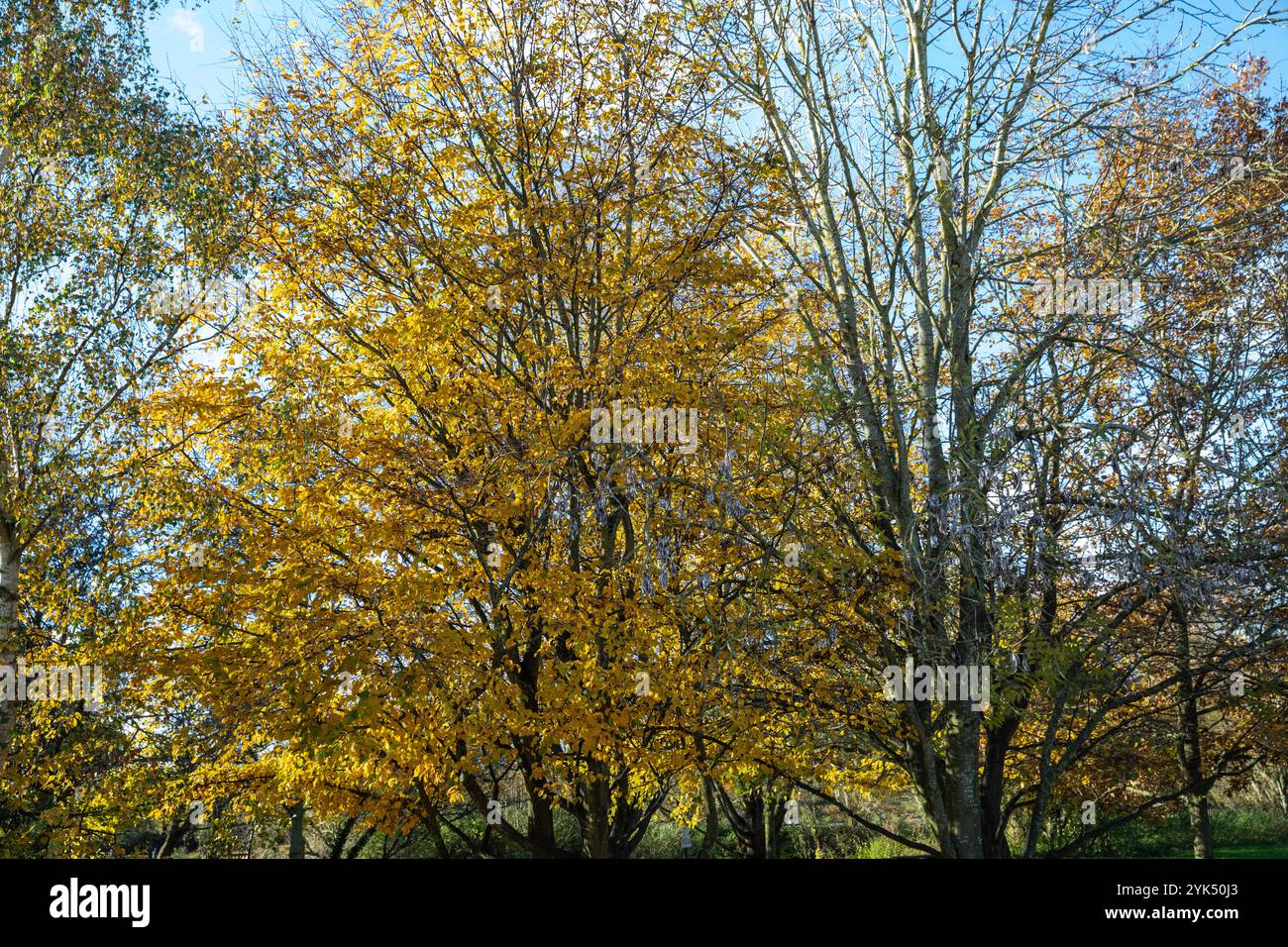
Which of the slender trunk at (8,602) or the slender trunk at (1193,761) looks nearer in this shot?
the slender trunk at (8,602)

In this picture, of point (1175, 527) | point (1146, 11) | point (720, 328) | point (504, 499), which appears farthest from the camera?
point (720, 328)

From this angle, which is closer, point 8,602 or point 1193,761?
point 8,602

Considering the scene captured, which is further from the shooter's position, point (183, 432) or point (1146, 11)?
point (183, 432)

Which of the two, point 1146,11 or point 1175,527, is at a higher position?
point 1146,11

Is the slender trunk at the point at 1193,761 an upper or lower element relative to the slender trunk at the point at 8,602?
lower

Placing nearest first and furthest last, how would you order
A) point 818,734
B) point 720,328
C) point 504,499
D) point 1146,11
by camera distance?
point 1146,11 → point 504,499 → point 720,328 → point 818,734

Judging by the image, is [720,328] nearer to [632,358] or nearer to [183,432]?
[632,358]

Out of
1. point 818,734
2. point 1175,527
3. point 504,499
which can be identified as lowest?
point 818,734

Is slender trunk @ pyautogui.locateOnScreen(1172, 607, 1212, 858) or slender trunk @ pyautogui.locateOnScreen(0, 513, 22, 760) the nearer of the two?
slender trunk @ pyautogui.locateOnScreen(0, 513, 22, 760)

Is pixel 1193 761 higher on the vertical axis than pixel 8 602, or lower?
lower

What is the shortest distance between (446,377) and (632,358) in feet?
8.65

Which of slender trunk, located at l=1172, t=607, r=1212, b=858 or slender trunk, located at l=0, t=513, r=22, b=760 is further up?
slender trunk, located at l=0, t=513, r=22, b=760

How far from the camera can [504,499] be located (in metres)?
9.38

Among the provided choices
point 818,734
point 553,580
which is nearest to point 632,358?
point 553,580
